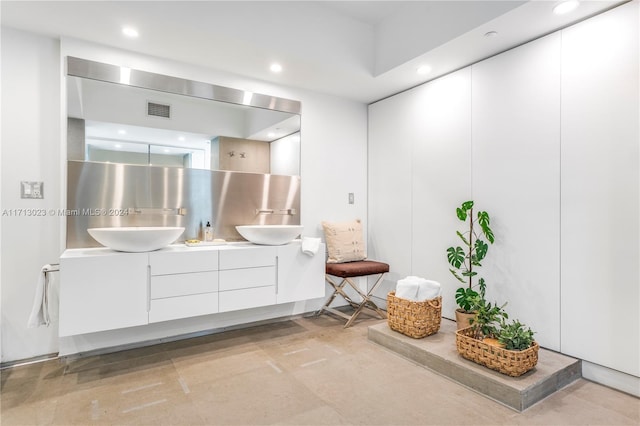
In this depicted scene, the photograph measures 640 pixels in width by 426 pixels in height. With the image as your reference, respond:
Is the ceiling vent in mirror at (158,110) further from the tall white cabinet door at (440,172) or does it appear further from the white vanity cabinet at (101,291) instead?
the tall white cabinet door at (440,172)

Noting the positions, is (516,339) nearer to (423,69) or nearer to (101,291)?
(423,69)

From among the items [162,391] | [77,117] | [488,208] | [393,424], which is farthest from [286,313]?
[77,117]

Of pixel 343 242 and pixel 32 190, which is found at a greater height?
pixel 32 190

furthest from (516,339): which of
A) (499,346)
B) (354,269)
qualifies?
(354,269)

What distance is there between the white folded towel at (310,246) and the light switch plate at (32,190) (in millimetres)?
2006

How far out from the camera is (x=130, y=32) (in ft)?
8.27

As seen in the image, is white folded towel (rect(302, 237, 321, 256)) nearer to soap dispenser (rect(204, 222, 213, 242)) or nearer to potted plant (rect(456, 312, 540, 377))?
soap dispenser (rect(204, 222, 213, 242))

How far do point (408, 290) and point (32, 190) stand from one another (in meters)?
2.89

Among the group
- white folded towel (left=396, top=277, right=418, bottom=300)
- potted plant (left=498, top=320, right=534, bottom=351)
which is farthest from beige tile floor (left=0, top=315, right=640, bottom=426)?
white folded towel (left=396, top=277, right=418, bottom=300)

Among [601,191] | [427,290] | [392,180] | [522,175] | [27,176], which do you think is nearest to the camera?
[601,191]

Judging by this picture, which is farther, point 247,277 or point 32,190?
point 247,277

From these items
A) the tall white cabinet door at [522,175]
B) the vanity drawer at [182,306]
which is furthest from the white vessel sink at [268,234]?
the tall white cabinet door at [522,175]

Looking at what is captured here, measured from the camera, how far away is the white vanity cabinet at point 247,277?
2713 millimetres

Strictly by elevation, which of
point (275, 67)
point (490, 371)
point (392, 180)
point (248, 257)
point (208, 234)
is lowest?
point (490, 371)
